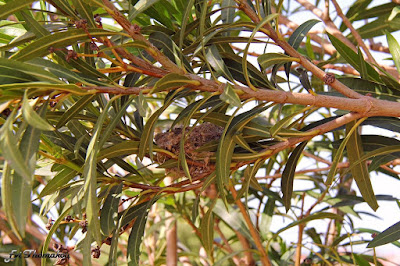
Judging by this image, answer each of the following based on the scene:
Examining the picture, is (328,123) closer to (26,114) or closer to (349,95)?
(349,95)

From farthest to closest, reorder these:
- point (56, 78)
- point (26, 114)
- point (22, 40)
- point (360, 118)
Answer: point (360, 118), point (22, 40), point (56, 78), point (26, 114)

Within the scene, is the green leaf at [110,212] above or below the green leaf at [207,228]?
above

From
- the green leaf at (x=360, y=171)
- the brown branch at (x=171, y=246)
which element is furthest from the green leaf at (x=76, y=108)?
the brown branch at (x=171, y=246)

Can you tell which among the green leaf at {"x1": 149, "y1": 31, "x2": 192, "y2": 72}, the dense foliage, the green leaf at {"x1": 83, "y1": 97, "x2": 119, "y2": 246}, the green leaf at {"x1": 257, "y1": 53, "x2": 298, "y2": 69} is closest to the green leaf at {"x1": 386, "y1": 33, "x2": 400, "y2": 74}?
the dense foliage

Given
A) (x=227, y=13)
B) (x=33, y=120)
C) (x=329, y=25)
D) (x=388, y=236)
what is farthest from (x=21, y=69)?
(x=329, y=25)

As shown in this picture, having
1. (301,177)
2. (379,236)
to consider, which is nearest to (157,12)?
(379,236)

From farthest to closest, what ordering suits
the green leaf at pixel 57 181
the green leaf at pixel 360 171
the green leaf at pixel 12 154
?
the green leaf at pixel 360 171
the green leaf at pixel 57 181
the green leaf at pixel 12 154

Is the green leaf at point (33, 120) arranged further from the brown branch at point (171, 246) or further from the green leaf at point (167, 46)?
the brown branch at point (171, 246)
